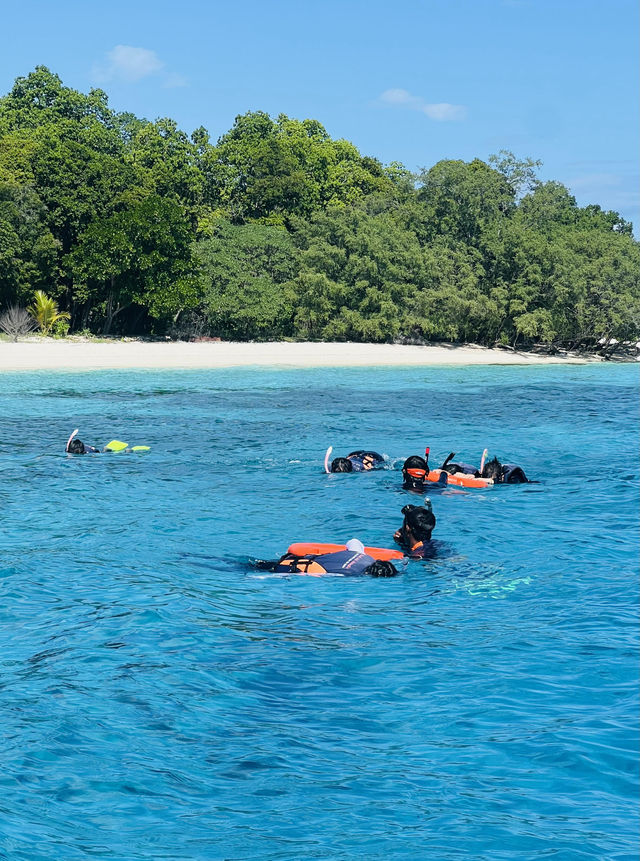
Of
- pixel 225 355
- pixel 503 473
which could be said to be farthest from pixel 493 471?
pixel 225 355

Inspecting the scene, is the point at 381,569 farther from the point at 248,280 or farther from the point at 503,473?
the point at 248,280

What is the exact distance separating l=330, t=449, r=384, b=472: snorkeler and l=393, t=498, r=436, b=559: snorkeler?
6.01 metres

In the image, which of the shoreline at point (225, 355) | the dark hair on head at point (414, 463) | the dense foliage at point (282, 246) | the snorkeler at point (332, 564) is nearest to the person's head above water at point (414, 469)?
the dark hair on head at point (414, 463)

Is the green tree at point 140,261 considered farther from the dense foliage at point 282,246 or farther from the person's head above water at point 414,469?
the person's head above water at point 414,469

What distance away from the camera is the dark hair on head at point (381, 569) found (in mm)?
10602

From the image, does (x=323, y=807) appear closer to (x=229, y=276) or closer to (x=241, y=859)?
(x=241, y=859)

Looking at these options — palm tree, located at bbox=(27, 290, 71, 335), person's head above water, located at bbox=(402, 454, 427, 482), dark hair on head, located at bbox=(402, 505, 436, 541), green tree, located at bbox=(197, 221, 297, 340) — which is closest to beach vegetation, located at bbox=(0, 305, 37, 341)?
palm tree, located at bbox=(27, 290, 71, 335)

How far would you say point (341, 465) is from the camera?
17.5 metres

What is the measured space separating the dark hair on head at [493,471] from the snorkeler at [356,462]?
8.10 ft

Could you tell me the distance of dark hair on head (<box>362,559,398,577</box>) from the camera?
34.8ft

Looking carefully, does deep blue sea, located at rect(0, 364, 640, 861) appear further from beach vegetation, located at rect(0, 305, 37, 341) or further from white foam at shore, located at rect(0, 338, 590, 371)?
beach vegetation, located at rect(0, 305, 37, 341)

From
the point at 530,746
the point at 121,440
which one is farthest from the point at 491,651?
the point at 121,440

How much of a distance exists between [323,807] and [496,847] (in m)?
1.08

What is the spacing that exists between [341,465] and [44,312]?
30.2m
